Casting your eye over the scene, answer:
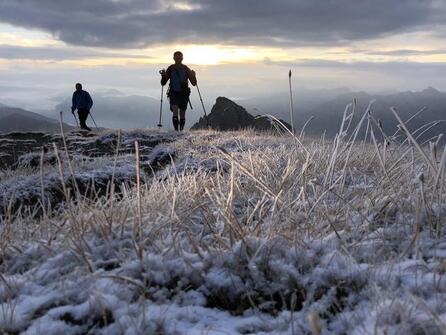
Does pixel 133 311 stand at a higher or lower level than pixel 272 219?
lower

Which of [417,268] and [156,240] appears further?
[156,240]

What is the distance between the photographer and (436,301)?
198 cm

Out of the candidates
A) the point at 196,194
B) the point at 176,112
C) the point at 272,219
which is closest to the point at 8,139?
the point at 176,112

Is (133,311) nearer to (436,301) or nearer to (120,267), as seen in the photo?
(120,267)

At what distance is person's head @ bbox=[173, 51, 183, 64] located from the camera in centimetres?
1839

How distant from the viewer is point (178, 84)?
18406 millimetres

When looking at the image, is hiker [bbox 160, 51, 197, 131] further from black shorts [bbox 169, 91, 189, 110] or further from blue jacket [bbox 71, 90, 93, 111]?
blue jacket [bbox 71, 90, 93, 111]

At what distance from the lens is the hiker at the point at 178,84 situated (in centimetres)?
1836

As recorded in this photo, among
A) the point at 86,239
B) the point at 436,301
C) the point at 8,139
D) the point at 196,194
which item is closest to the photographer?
the point at 436,301

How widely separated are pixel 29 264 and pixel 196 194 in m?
1.47

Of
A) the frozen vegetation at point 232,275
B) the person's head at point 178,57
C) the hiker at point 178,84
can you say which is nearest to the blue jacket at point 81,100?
the hiker at point 178,84

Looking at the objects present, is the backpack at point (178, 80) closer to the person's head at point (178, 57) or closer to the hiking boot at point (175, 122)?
the person's head at point (178, 57)

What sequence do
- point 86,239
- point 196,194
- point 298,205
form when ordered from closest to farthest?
point 86,239, point 298,205, point 196,194

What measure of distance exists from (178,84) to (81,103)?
784 centimetres
